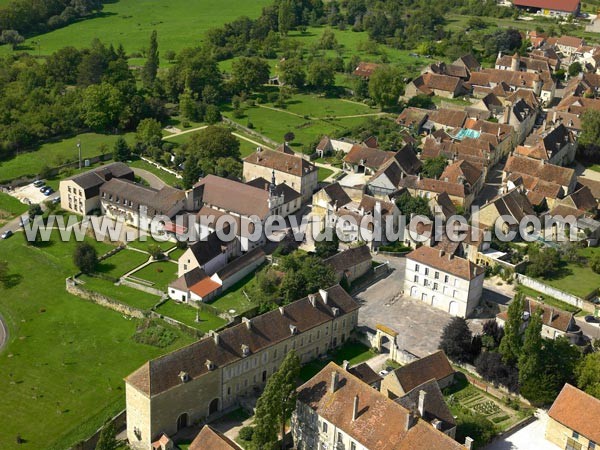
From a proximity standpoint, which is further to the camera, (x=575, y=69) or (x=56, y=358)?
(x=575, y=69)

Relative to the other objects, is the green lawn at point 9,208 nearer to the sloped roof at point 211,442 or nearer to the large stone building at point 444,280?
the large stone building at point 444,280

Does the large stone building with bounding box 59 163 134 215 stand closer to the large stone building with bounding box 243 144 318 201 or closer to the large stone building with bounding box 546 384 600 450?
the large stone building with bounding box 243 144 318 201

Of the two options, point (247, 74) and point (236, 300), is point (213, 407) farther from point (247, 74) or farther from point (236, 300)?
point (247, 74)

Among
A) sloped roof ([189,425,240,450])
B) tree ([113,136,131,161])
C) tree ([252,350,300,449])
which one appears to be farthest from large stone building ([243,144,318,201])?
sloped roof ([189,425,240,450])

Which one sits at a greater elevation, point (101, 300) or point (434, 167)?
point (434, 167)

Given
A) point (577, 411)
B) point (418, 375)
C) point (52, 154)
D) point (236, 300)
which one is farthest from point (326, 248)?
point (52, 154)

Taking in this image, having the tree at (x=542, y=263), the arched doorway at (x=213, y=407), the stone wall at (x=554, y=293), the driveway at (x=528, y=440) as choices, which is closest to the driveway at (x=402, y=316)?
the stone wall at (x=554, y=293)
